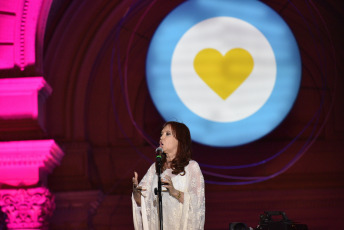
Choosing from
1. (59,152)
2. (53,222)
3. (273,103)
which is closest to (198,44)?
(273,103)

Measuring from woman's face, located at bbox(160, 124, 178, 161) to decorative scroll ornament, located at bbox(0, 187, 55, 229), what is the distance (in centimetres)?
278

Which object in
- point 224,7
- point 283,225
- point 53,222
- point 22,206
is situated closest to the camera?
point 283,225

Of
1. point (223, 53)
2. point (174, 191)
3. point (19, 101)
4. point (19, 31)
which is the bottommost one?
point (174, 191)

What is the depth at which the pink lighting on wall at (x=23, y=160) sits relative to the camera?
21.5ft

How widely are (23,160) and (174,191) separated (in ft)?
10.2

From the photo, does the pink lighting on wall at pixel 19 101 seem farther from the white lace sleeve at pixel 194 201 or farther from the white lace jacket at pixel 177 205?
the white lace sleeve at pixel 194 201

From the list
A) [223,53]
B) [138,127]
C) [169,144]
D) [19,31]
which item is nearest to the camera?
[169,144]

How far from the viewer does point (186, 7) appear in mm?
7402

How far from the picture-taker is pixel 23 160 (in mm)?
6562

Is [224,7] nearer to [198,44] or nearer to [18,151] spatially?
[198,44]

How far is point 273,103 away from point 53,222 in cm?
320

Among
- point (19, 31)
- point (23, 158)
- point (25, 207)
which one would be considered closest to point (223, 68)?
point (19, 31)

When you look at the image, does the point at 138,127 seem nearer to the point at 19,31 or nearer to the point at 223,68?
the point at 223,68

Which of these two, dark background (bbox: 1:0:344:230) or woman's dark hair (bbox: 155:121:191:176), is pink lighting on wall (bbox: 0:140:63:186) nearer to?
dark background (bbox: 1:0:344:230)
